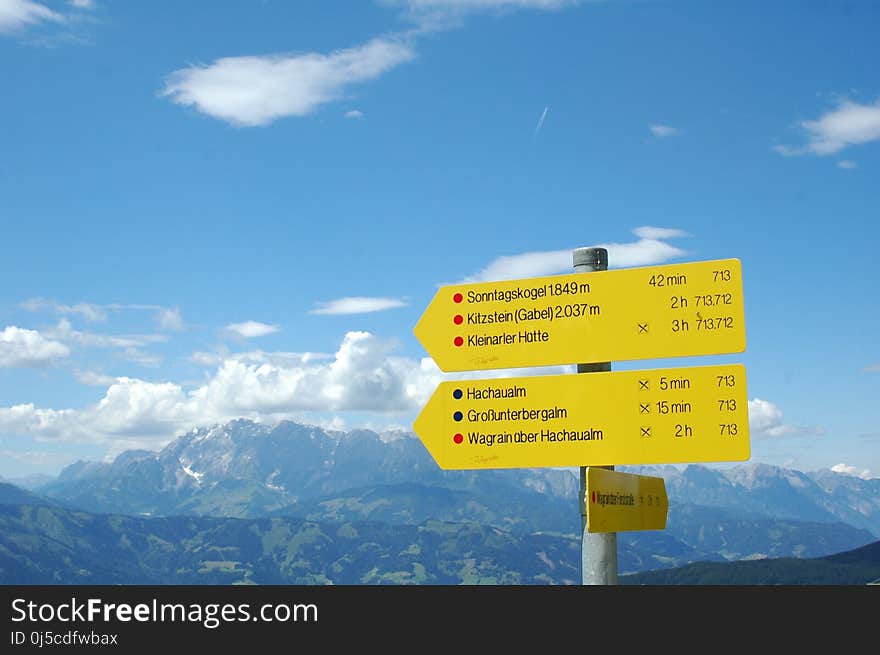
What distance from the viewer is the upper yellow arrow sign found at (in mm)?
8484

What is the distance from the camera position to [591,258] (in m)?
9.16

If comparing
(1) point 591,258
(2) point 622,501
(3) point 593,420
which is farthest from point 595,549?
(1) point 591,258

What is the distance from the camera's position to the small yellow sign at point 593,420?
810cm

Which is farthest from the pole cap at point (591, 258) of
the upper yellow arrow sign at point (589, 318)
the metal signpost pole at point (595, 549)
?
the metal signpost pole at point (595, 549)

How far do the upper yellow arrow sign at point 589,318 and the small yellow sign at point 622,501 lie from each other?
1.25m

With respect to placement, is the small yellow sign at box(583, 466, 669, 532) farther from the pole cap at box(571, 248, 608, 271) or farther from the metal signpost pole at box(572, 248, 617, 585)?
the pole cap at box(571, 248, 608, 271)

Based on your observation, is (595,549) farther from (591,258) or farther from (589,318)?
(591,258)

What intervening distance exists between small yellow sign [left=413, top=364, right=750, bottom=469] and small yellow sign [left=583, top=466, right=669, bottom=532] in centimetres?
24

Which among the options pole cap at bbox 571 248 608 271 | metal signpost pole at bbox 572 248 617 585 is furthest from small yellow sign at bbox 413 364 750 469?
pole cap at bbox 571 248 608 271

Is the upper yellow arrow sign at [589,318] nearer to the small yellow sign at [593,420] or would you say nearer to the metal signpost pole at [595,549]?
the metal signpost pole at [595,549]

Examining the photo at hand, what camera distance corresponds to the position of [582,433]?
848 cm
